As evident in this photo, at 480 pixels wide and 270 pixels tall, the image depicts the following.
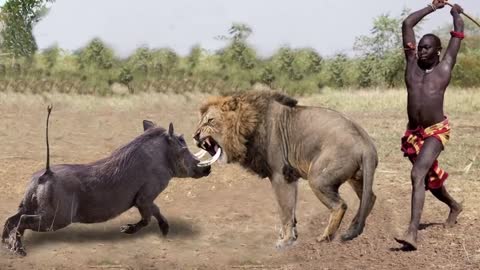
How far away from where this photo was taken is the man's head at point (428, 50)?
710cm

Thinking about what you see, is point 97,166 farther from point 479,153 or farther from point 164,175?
point 479,153

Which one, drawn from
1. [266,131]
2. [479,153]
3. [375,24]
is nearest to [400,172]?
[479,153]

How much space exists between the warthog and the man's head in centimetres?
240

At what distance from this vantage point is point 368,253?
703cm

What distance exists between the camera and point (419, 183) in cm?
701

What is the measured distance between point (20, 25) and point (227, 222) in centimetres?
2579

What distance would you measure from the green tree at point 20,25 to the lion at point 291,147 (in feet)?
62.9

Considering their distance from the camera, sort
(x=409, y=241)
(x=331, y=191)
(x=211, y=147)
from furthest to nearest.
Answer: (x=211, y=147) < (x=331, y=191) < (x=409, y=241)

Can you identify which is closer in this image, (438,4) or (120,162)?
(120,162)

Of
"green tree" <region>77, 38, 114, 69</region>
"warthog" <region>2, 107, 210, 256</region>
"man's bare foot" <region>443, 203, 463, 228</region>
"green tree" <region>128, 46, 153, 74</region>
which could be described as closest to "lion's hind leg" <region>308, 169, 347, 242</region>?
"warthog" <region>2, 107, 210, 256</region>

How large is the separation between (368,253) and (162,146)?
2333 millimetres

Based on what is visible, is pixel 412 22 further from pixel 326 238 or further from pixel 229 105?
pixel 326 238

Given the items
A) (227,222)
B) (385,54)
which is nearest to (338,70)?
(385,54)

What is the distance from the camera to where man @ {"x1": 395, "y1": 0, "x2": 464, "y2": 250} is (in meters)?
6.99
